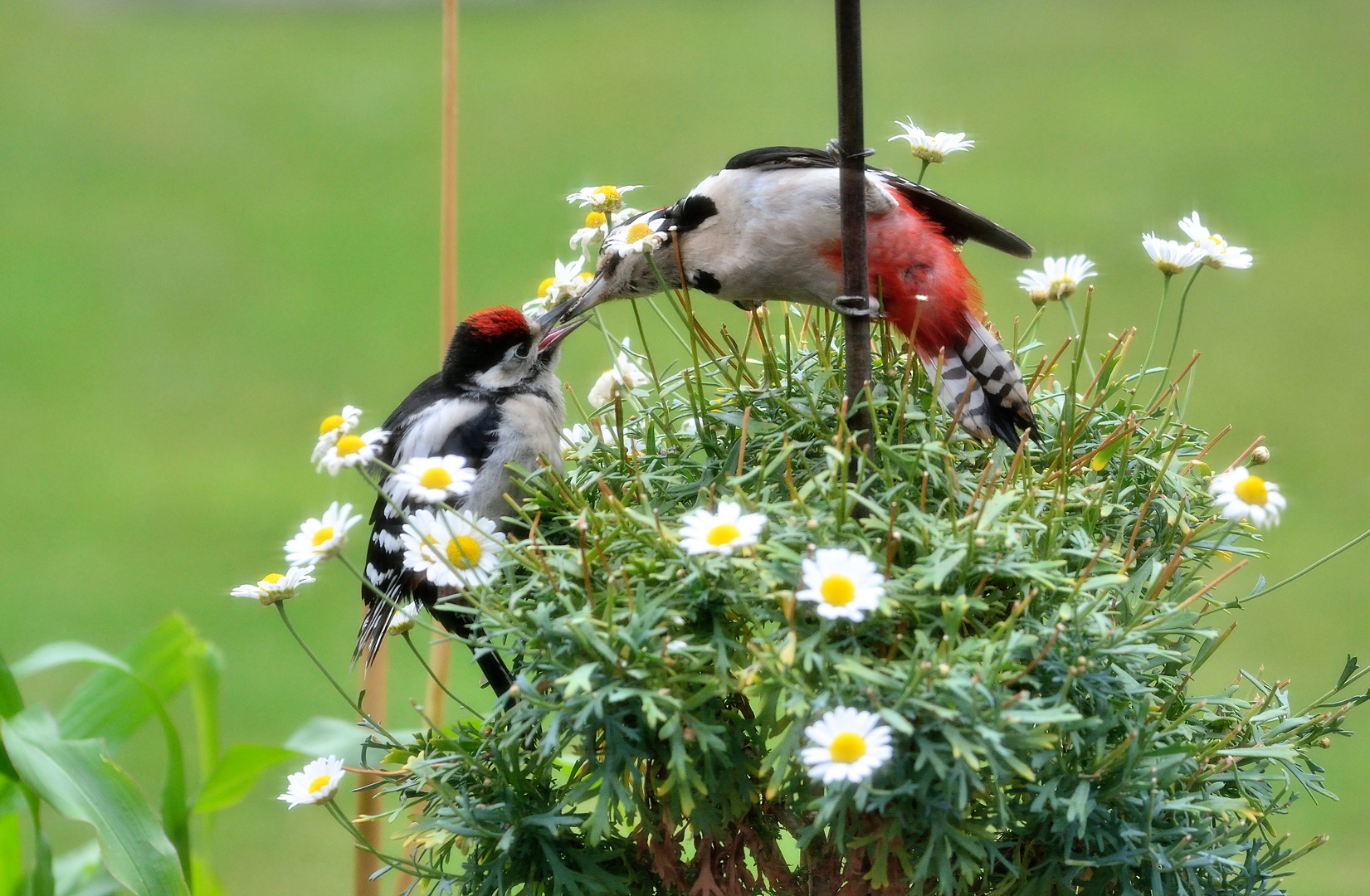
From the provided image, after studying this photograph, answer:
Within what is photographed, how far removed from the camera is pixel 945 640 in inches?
30.4

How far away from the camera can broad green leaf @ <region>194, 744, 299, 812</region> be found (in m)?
1.37

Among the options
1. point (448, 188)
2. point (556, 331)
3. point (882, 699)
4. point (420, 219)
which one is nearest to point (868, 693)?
point (882, 699)

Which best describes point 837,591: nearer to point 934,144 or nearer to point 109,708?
point 934,144

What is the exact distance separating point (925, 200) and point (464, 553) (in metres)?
0.56

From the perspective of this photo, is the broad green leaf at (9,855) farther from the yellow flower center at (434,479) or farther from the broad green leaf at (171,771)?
the yellow flower center at (434,479)

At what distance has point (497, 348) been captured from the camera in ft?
4.43

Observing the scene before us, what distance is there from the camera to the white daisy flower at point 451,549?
886 mm

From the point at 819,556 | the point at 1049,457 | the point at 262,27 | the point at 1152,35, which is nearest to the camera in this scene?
the point at 819,556

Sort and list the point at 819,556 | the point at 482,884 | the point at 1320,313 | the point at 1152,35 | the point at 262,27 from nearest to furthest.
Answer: the point at 819,556 → the point at 482,884 → the point at 1320,313 → the point at 1152,35 → the point at 262,27

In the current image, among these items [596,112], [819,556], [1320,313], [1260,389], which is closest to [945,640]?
[819,556]

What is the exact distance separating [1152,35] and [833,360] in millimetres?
5224

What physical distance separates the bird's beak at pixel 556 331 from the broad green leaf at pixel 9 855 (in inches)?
33.5

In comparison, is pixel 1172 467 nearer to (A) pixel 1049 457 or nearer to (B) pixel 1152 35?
(A) pixel 1049 457

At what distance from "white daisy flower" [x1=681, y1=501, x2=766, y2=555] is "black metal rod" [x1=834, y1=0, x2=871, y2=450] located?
0.13 metres
